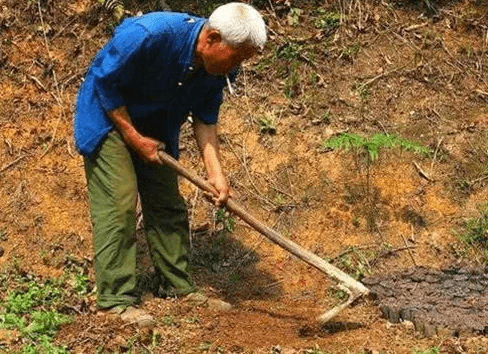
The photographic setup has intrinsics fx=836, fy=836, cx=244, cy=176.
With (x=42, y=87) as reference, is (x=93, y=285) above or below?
below

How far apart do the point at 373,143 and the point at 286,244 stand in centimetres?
185

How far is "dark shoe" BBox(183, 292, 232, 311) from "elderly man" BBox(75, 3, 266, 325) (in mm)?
11

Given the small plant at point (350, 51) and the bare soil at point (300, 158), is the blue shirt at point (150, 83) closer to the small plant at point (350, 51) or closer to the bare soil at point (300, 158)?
the bare soil at point (300, 158)

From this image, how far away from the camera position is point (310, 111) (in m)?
7.58

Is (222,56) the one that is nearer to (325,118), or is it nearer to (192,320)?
(192,320)

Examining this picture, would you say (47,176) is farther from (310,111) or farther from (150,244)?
(310,111)

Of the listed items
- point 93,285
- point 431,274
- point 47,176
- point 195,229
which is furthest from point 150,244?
point 431,274

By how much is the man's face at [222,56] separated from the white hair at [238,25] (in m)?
0.05

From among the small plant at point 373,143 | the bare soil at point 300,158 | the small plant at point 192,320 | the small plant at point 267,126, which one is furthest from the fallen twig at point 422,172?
the small plant at point 192,320

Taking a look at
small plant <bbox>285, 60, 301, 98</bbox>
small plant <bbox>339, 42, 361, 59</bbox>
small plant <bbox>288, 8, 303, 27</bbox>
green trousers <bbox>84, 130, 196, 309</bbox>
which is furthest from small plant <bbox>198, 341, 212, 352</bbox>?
small plant <bbox>288, 8, 303, 27</bbox>

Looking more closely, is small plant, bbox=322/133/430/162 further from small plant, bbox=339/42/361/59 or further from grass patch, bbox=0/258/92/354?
grass patch, bbox=0/258/92/354

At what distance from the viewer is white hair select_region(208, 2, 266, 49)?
4664 mm

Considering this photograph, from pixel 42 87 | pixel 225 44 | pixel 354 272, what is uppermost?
pixel 225 44

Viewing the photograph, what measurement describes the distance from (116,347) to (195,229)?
1996 mm
